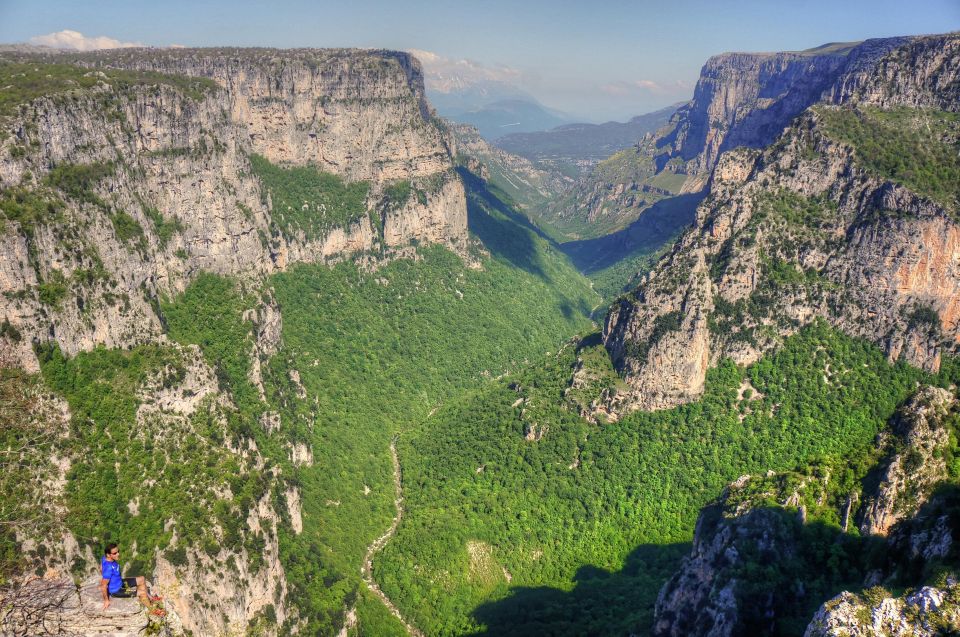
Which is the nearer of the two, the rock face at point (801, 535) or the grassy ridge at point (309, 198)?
the rock face at point (801, 535)

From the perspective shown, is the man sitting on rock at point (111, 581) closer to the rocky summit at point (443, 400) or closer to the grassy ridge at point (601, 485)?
the rocky summit at point (443, 400)

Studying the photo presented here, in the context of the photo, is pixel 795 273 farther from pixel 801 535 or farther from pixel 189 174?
pixel 189 174

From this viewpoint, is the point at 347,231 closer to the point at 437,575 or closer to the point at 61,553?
the point at 437,575

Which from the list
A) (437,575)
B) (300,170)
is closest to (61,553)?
(437,575)

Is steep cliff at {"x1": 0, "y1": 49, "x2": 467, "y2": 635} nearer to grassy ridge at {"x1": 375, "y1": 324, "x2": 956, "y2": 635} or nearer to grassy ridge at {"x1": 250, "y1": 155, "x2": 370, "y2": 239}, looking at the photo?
grassy ridge at {"x1": 250, "y1": 155, "x2": 370, "y2": 239}

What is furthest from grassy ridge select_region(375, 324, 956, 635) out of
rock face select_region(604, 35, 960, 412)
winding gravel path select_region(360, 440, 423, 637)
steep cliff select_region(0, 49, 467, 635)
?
steep cliff select_region(0, 49, 467, 635)

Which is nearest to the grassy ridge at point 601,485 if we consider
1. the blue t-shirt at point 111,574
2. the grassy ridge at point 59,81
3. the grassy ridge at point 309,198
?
the blue t-shirt at point 111,574
